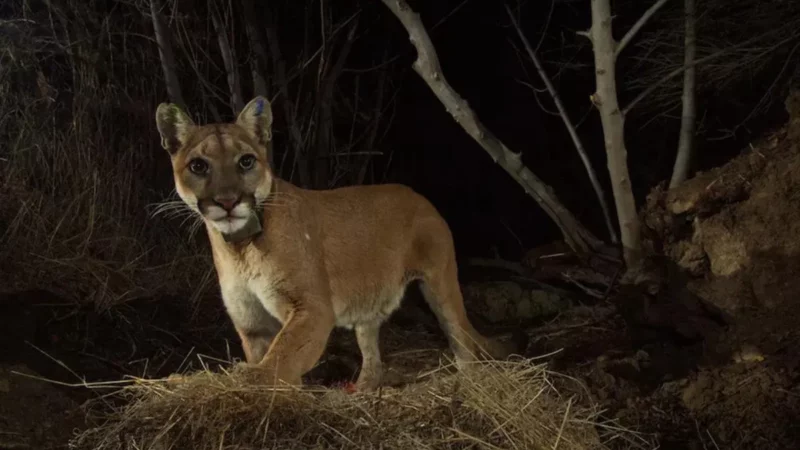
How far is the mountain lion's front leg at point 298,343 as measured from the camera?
4457mm

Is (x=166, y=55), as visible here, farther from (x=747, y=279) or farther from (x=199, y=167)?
(x=747, y=279)

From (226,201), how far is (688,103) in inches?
153

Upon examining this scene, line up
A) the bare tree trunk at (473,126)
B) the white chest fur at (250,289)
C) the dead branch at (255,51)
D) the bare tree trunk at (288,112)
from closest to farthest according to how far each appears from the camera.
→ the white chest fur at (250,289), the bare tree trunk at (473,126), the dead branch at (255,51), the bare tree trunk at (288,112)

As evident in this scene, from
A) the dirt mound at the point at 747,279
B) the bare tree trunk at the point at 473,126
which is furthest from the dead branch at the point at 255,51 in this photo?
A: the dirt mound at the point at 747,279

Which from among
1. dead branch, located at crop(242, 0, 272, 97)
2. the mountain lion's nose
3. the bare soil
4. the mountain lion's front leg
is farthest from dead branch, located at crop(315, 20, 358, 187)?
the mountain lion's nose

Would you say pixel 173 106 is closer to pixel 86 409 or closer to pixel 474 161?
pixel 86 409

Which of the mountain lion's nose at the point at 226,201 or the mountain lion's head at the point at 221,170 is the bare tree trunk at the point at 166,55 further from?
the mountain lion's nose at the point at 226,201

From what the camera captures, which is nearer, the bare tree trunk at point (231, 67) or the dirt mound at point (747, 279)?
the dirt mound at point (747, 279)

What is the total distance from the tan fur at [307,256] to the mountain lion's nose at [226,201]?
4 centimetres

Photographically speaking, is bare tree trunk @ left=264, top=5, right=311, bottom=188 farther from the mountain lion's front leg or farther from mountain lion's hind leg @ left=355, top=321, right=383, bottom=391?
the mountain lion's front leg

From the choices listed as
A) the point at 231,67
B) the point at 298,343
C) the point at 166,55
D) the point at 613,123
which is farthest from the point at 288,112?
the point at 298,343

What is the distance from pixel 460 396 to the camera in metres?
4.32

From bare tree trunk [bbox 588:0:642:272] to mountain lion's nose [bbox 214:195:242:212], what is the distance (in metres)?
2.88

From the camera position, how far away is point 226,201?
452cm
